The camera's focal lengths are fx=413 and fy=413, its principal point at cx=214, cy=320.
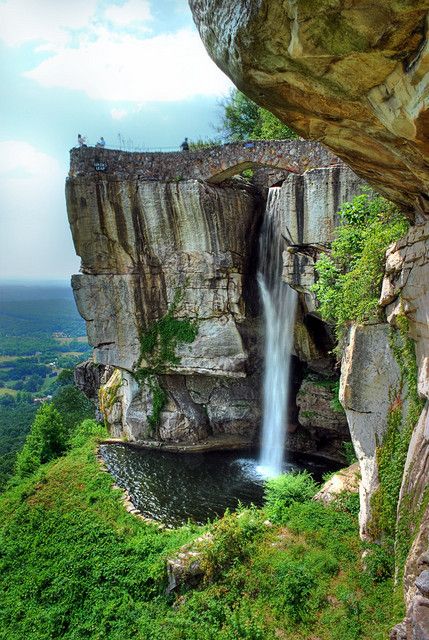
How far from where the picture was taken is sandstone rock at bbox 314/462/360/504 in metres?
10.5

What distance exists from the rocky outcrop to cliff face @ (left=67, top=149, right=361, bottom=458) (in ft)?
29.6

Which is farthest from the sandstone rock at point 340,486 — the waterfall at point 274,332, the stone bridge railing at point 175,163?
the stone bridge railing at point 175,163

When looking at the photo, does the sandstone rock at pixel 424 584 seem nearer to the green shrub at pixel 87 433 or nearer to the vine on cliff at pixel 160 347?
the vine on cliff at pixel 160 347

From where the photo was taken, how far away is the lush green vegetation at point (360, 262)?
8.15 m

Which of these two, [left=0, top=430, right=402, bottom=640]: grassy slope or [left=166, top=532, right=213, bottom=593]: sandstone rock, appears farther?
[left=166, top=532, right=213, bottom=593]: sandstone rock

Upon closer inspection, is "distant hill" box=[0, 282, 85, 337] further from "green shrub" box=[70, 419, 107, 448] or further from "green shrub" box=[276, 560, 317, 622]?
"green shrub" box=[276, 560, 317, 622]

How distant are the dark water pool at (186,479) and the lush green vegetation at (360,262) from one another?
6.79 metres

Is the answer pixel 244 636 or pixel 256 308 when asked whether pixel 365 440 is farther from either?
pixel 256 308

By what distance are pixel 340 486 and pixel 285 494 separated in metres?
1.44

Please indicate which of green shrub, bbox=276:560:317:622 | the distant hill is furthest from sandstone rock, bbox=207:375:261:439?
the distant hill

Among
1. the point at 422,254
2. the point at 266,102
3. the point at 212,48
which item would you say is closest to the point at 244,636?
the point at 422,254

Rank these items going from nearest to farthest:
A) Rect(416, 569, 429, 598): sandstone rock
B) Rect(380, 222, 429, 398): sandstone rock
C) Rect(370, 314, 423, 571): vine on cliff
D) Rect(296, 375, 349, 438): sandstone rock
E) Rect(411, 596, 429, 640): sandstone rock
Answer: Rect(411, 596, 429, 640): sandstone rock
Rect(416, 569, 429, 598): sandstone rock
Rect(380, 222, 429, 398): sandstone rock
Rect(370, 314, 423, 571): vine on cliff
Rect(296, 375, 349, 438): sandstone rock

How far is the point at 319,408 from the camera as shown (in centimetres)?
1562

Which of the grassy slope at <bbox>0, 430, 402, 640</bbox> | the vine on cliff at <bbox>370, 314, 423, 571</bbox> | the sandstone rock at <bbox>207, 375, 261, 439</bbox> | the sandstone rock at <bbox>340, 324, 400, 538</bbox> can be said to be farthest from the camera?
the sandstone rock at <bbox>207, 375, 261, 439</bbox>
